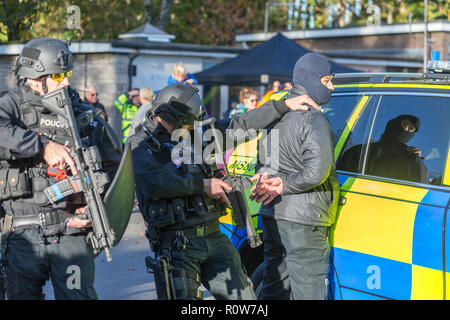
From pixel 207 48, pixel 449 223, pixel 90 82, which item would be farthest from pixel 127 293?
pixel 207 48

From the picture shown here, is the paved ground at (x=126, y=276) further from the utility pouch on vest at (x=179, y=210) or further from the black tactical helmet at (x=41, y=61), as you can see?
the black tactical helmet at (x=41, y=61)

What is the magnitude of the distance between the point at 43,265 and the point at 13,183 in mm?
471

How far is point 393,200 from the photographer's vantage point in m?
3.89

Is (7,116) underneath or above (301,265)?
above

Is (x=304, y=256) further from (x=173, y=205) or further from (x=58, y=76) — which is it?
(x=58, y=76)

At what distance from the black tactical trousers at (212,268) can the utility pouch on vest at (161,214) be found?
0.54 ft

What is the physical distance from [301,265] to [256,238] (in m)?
0.44

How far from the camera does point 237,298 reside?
3740 mm

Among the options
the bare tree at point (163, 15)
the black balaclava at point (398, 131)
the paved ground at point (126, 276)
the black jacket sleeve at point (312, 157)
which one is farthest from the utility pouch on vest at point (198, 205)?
the bare tree at point (163, 15)

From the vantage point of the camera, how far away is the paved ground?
596 cm

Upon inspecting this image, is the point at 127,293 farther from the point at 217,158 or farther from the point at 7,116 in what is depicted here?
the point at 7,116

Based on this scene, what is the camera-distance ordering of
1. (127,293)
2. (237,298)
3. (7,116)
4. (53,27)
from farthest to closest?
1. (53,27)
2. (127,293)
3. (237,298)
4. (7,116)

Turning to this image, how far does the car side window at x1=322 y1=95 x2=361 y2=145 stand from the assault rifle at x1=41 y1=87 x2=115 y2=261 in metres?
1.84

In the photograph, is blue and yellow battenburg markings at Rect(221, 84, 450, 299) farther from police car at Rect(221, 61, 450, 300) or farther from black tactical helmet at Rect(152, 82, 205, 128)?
black tactical helmet at Rect(152, 82, 205, 128)
